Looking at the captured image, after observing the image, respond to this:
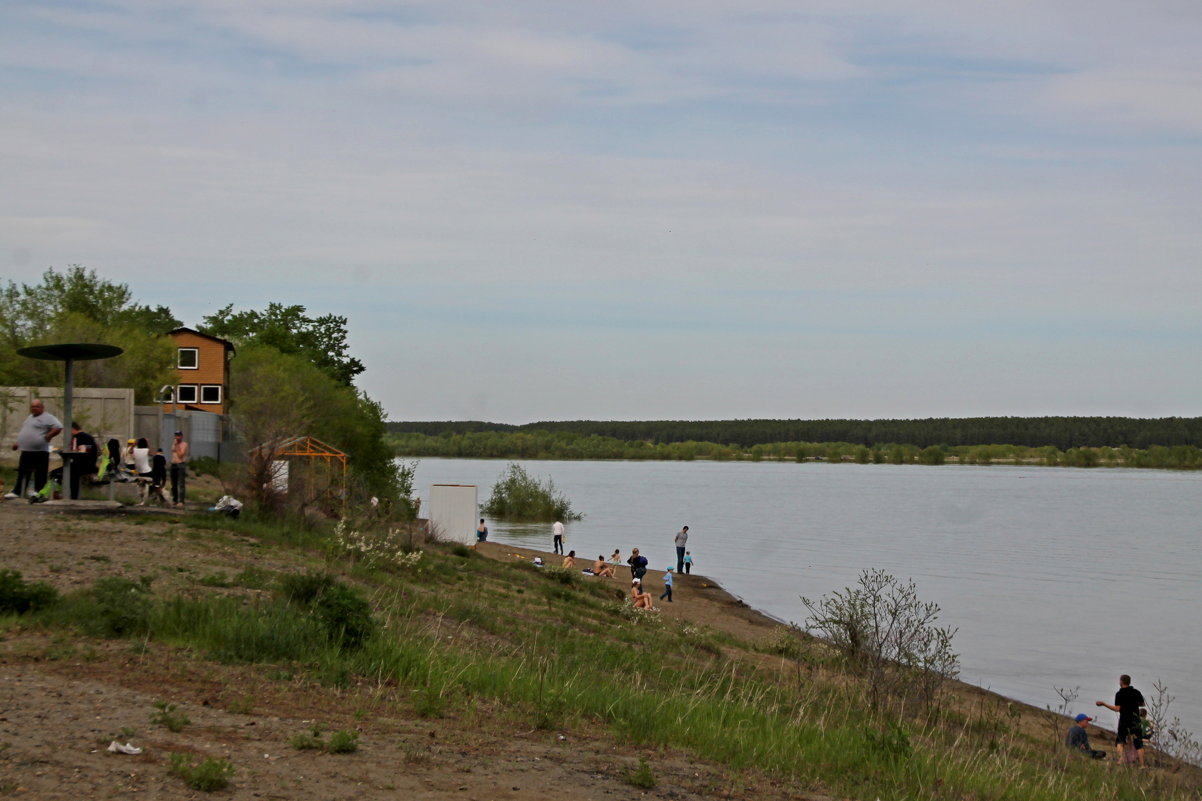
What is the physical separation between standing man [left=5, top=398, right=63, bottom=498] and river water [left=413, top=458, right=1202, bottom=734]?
68.6 feet

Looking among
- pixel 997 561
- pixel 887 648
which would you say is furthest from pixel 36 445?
pixel 997 561

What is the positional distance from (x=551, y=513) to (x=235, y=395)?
26.9m

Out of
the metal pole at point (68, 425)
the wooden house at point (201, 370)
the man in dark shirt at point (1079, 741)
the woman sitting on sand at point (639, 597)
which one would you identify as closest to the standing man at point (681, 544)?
the woman sitting on sand at point (639, 597)

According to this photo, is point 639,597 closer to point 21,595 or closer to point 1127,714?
point 1127,714

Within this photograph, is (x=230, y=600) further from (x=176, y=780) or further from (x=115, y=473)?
(x=115, y=473)

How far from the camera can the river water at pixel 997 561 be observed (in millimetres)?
31109

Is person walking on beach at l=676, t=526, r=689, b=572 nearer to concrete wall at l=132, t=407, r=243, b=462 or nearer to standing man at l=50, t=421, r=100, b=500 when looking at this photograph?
concrete wall at l=132, t=407, r=243, b=462

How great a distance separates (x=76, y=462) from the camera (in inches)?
799

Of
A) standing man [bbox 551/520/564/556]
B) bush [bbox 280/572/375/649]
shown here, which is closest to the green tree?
standing man [bbox 551/520/564/556]

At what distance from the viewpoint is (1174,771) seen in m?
15.3

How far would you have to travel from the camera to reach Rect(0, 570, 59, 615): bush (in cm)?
1033

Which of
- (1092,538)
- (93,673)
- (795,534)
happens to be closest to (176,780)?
(93,673)

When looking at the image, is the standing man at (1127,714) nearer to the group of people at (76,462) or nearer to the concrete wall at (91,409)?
the group of people at (76,462)

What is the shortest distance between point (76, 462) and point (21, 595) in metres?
10.7
